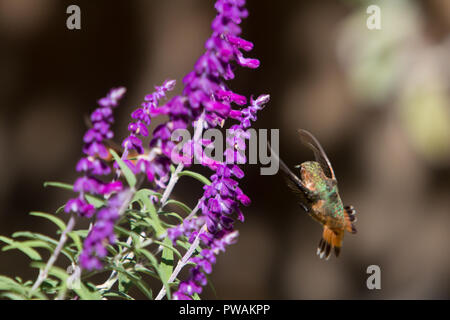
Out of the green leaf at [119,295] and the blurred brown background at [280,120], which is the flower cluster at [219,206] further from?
the blurred brown background at [280,120]

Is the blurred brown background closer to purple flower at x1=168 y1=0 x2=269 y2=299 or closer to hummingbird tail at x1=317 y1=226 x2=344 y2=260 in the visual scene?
hummingbird tail at x1=317 y1=226 x2=344 y2=260

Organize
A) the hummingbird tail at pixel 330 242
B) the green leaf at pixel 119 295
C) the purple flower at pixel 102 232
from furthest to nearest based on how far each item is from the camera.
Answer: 1. the hummingbird tail at pixel 330 242
2. the green leaf at pixel 119 295
3. the purple flower at pixel 102 232

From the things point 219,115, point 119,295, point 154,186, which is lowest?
point 119,295

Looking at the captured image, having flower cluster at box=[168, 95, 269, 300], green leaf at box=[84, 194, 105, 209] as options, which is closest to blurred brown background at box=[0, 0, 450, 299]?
flower cluster at box=[168, 95, 269, 300]

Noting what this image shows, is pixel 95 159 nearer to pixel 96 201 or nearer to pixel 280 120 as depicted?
pixel 96 201

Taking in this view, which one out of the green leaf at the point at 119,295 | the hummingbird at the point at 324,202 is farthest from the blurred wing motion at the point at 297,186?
the green leaf at the point at 119,295

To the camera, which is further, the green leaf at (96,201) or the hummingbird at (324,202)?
the hummingbird at (324,202)

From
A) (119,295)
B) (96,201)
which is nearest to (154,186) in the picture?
(96,201)
